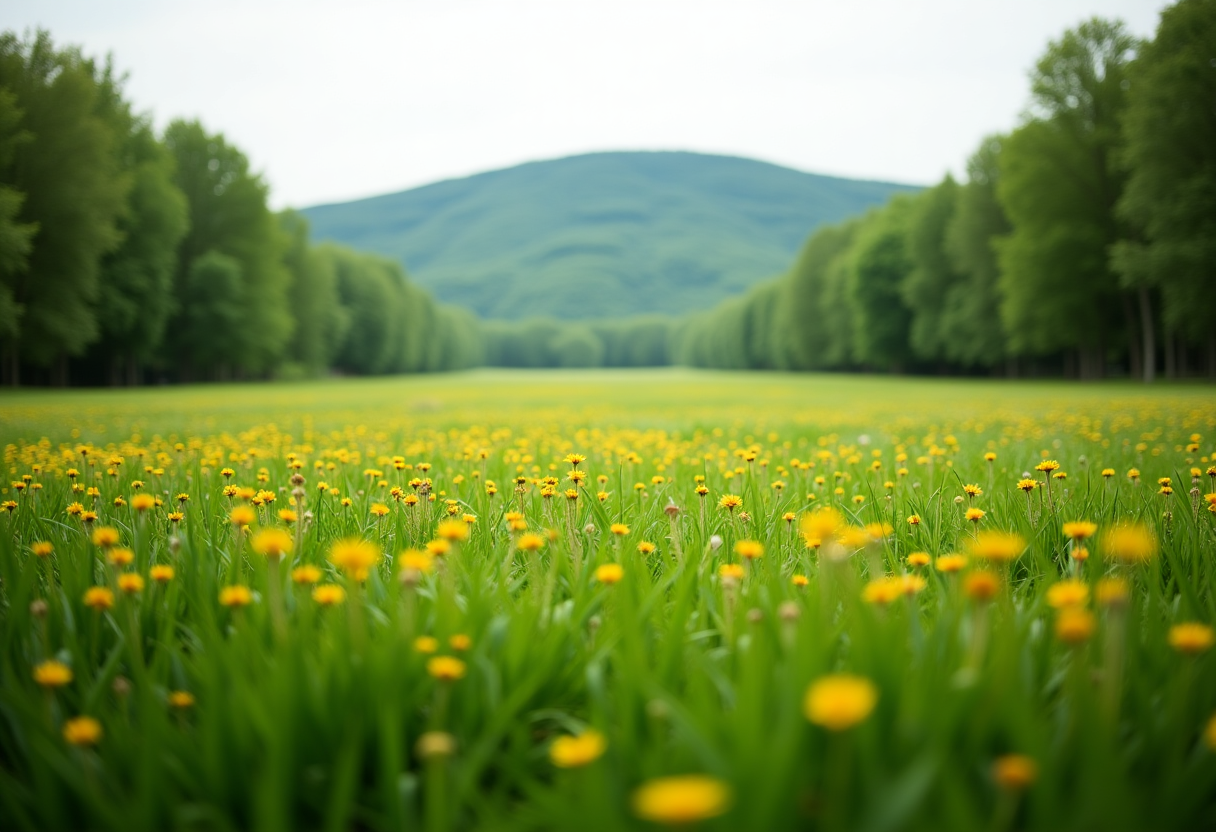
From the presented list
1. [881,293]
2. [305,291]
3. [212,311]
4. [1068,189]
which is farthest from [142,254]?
[881,293]

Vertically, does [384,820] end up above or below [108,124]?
below

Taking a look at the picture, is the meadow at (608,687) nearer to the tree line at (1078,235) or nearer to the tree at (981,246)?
the tree line at (1078,235)

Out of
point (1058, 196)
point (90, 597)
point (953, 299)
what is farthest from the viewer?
point (953, 299)

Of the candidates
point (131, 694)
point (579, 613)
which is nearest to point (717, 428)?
point (579, 613)

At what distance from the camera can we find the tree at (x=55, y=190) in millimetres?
20600

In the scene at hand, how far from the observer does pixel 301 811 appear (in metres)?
1.10

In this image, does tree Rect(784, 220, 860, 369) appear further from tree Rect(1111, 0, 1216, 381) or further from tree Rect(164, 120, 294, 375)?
tree Rect(164, 120, 294, 375)

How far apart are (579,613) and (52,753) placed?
976 mm

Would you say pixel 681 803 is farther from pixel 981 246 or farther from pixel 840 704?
pixel 981 246

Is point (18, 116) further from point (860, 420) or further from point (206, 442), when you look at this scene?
point (860, 420)

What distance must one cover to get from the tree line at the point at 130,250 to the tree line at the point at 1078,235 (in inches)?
1244

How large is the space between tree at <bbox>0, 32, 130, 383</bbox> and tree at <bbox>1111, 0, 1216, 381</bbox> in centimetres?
3229

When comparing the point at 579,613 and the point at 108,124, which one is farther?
the point at 108,124

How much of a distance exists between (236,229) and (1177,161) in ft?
129
